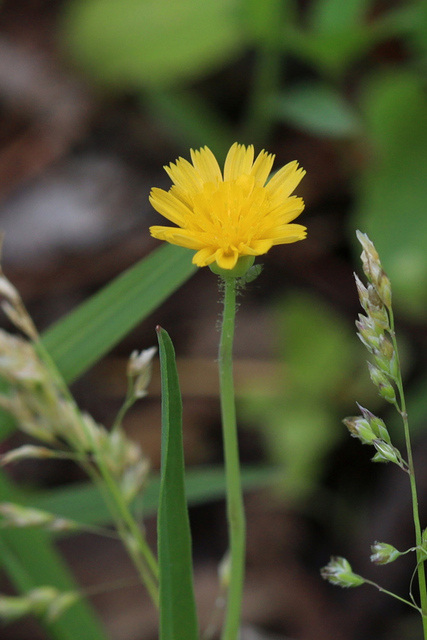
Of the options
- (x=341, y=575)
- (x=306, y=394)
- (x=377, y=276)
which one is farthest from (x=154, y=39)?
(x=341, y=575)

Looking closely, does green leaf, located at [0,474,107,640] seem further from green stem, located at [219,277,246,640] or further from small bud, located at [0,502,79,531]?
green stem, located at [219,277,246,640]

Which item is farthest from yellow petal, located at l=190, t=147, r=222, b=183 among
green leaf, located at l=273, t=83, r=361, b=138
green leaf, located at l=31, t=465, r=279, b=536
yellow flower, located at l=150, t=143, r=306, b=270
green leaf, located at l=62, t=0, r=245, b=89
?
green leaf, located at l=62, t=0, r=245, b=89

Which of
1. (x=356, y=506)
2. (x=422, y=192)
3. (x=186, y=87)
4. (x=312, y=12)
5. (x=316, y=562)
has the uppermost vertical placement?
(x=312, y=12)

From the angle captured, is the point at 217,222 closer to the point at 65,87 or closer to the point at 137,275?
the point at 137,275

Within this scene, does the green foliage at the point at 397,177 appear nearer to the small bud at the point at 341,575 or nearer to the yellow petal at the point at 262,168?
the yellow petal at the point at 262,168

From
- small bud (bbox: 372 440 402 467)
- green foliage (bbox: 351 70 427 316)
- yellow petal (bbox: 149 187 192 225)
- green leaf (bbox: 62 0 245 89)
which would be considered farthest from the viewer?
green leaf (bbox: 62 0 245 89)

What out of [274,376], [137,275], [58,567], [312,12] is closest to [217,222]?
[137,275]
